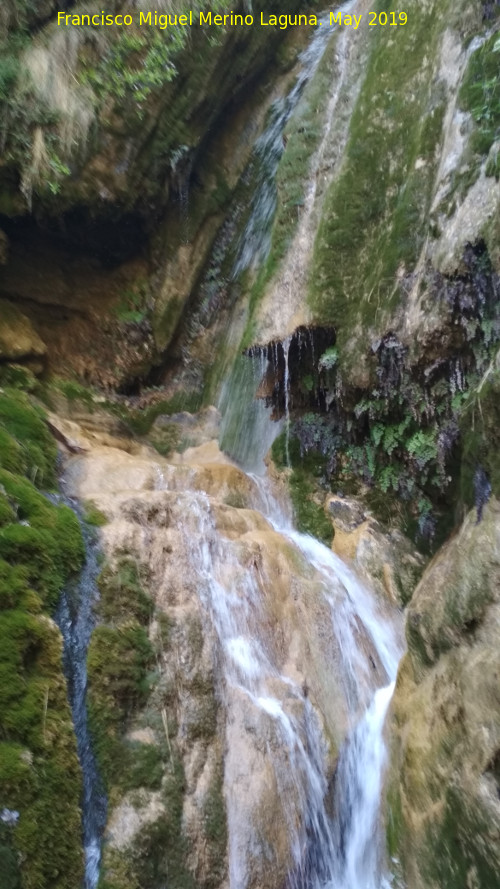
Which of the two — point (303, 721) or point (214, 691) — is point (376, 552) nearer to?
point (303, 721)

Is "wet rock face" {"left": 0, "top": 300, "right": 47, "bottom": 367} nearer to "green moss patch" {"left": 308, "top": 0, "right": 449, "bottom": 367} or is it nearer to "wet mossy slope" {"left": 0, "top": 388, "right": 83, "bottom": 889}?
"wet mossy slope" {"left": 0, "top": 388, "right": 83, "bottom": 889}

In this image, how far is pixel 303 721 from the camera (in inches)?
185

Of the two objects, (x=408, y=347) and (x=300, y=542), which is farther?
(x=300, y=542)

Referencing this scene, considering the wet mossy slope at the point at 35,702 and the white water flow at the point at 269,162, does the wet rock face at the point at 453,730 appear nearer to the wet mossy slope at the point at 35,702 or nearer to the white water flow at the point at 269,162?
the wet mossy slope at the point at 35,702

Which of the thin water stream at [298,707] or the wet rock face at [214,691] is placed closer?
the wet rock face at [214,691]

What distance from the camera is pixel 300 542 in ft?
22.1

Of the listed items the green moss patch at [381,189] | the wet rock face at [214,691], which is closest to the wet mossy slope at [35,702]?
the wet rock face at [214,691]

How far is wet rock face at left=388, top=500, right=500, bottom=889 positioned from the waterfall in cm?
211

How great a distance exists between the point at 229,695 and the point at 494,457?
273 centimetres

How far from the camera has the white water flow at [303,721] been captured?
430 cm

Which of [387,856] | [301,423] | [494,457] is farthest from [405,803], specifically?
[301,423]

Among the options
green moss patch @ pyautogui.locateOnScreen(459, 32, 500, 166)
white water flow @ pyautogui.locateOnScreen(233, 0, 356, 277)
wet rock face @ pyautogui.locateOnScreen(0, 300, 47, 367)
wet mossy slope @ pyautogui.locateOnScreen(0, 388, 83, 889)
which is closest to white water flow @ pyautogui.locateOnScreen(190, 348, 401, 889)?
wet mossy slope @ pyautogui.locateOnScreen(0, 388, 83, 889)

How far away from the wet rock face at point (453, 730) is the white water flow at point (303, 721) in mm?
321

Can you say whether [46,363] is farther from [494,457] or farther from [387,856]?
[387,856]
